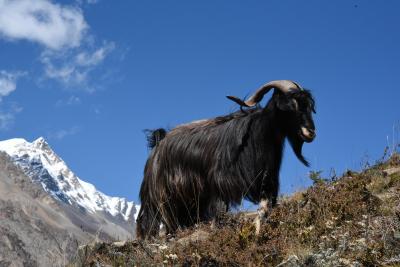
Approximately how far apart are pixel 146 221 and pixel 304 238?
3774mm

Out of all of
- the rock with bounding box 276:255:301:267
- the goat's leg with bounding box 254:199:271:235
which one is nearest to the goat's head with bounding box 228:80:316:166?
the goat's leg with bounding box 254:199:271:235

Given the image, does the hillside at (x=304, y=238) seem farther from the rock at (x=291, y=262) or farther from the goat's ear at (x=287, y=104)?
the goat's ear at (x=287, y=104)

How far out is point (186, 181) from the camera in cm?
886

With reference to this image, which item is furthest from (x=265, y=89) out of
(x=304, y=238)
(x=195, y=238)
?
(x=304, y=238)

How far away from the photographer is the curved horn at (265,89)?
8594 millimetres

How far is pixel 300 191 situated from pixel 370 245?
12.8ft

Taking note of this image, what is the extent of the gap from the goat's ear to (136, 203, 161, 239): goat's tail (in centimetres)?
228

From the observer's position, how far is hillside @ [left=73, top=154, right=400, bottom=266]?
17.4ft

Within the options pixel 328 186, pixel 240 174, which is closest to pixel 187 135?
pixel 240 174

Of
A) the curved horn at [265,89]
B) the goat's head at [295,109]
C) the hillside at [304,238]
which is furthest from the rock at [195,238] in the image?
the curved horn at [265,89]

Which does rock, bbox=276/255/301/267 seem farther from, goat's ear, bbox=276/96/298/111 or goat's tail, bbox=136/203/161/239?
goat's tail, bbox=136/203/161/239

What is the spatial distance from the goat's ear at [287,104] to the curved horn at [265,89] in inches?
4.6

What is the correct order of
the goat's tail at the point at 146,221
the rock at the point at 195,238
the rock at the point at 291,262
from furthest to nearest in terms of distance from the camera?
the goat's tail at the point at 146,221
the rock at the point at 195,238
the rock at the point at 291,262

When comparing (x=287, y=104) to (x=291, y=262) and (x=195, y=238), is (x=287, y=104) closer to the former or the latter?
(x=195, y=238)
